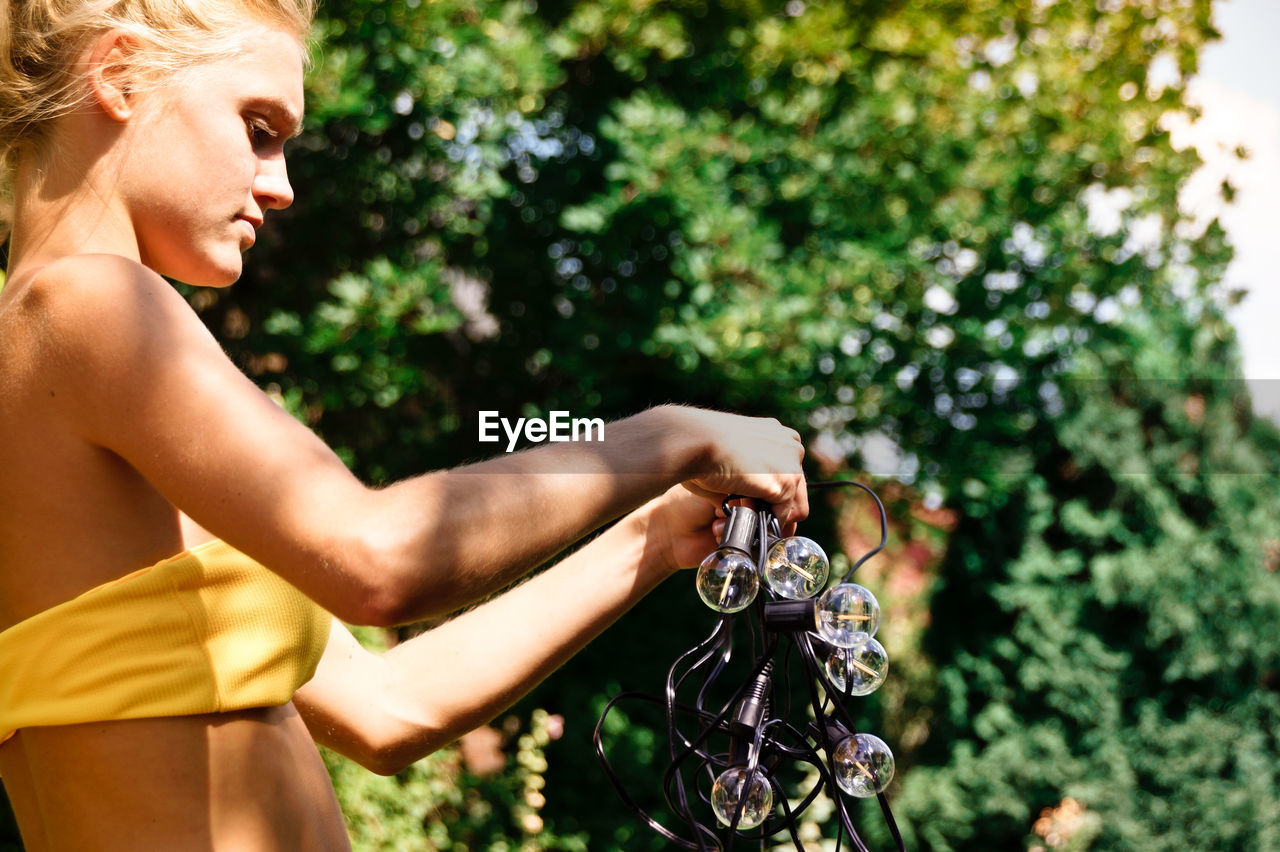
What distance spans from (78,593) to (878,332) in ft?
11.3

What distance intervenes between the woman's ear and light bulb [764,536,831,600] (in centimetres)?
85

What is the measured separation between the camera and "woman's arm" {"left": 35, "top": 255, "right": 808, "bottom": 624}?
0.95 m

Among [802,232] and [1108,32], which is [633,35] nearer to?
[802,232]

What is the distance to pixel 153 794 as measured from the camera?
1083 mm

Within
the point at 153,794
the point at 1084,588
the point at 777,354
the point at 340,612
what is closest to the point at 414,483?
the point at 340,612

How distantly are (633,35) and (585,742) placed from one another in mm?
2897

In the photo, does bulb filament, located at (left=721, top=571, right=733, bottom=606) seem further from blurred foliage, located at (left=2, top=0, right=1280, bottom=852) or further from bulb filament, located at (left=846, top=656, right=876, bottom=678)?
blurred foliage, located at (left=2, top=0, right=1280, bottom=852)

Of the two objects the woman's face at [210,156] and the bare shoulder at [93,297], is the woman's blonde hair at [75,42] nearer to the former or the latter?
the woman's face at [210,156]

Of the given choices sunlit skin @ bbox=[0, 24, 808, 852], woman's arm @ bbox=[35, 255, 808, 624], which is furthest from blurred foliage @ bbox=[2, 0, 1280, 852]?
woman's arm @ bbox=[35, 255, 808, 624]

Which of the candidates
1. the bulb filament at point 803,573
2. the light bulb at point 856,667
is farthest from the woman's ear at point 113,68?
the light bulb at point 856,667

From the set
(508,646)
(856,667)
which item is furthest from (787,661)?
(508,646)

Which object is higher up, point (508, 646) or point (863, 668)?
point (863, 668)

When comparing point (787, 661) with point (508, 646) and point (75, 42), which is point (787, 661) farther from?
point (75, 42)

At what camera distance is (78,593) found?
1075mm
